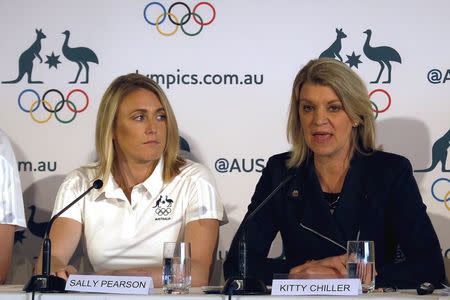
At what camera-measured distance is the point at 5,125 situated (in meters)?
4.15

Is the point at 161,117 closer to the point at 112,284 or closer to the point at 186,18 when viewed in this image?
the point at 186,18

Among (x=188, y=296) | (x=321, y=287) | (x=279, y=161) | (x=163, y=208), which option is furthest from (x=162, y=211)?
(x=321, y=287)

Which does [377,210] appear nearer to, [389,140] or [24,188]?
[389,140]

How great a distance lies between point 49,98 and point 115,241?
89 cm

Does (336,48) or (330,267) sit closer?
(330,267)

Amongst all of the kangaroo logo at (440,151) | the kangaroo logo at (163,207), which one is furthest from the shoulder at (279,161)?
the kangaroo logo at (440,151)

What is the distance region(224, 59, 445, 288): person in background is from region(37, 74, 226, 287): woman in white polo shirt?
0.27m

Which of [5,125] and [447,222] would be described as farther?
[5,125]

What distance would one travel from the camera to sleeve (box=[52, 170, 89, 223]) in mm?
3605

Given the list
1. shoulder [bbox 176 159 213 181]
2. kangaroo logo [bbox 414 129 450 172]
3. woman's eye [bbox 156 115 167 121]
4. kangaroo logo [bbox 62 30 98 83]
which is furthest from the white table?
kangaroo logo [bbox 62 30 98 83]

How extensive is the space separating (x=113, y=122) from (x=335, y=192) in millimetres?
955

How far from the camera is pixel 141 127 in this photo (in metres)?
3.59

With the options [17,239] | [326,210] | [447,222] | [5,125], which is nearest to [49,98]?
[5,125]

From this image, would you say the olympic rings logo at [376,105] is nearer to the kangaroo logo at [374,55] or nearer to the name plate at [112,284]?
the kangaroo logo at [374,55]
